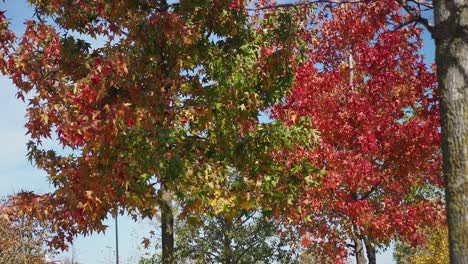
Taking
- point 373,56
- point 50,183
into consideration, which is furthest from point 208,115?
point 373,56

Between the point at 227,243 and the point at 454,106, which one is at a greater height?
the point at 227,243

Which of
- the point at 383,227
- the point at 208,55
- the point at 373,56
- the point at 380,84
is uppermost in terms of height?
the point at 373,56

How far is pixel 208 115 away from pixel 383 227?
632 cm

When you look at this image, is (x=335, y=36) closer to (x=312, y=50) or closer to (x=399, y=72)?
(x=312, y=50)

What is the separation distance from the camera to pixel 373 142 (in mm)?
14883

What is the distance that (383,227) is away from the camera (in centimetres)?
1488

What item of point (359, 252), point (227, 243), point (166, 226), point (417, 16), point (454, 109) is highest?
point (227, 243)

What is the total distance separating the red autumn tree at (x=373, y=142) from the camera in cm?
1490

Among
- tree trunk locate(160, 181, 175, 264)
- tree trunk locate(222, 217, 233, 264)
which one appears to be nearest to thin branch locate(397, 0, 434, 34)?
tree trunk locate(160, 181, 175, 264)

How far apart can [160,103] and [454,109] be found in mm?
5839

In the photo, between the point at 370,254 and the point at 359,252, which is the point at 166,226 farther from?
the point at 370,254

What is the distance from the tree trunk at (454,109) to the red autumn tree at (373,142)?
7.17m

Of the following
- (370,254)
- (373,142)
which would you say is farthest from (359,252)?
(373,142)

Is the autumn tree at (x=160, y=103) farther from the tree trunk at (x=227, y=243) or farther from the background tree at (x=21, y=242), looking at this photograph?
the background tree at (x=21, y=242)
